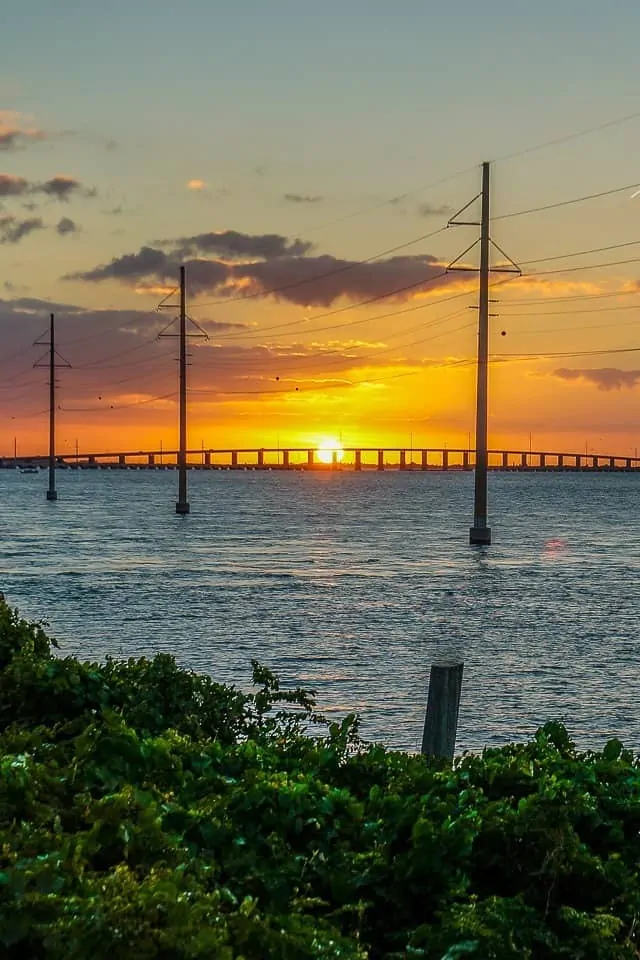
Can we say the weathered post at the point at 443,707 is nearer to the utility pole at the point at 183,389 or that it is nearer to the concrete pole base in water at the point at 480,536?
the concrete pole base in water at the point at 480,536

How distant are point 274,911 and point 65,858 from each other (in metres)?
0.75

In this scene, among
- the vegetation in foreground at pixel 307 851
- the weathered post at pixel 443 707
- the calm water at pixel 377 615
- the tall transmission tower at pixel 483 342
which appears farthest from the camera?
the tall transmission tower at pixel 483 342

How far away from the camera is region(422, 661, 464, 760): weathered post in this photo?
25.7ft

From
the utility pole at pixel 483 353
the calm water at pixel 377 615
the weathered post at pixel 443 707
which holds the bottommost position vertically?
the calm water at pixel 377 615

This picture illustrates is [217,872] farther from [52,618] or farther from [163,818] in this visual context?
[52,618]

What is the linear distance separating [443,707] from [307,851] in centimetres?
347

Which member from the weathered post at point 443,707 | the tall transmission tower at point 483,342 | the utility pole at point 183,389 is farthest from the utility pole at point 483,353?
the weathered post at point 443,707

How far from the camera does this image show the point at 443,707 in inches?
310

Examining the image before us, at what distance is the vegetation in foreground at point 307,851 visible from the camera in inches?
135

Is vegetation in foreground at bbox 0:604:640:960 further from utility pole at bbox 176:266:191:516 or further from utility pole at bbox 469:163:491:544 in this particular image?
utility pole at bbox 176:266:191:516

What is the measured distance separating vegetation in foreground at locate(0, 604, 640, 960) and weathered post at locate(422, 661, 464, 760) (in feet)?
6.08

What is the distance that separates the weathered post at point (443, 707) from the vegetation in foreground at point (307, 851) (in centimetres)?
185

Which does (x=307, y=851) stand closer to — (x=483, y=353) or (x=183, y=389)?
(x=483, y=353)

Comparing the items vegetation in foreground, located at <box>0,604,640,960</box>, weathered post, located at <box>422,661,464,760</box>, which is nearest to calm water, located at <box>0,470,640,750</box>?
weathered post, located at <box>422,661,464,760</box>
